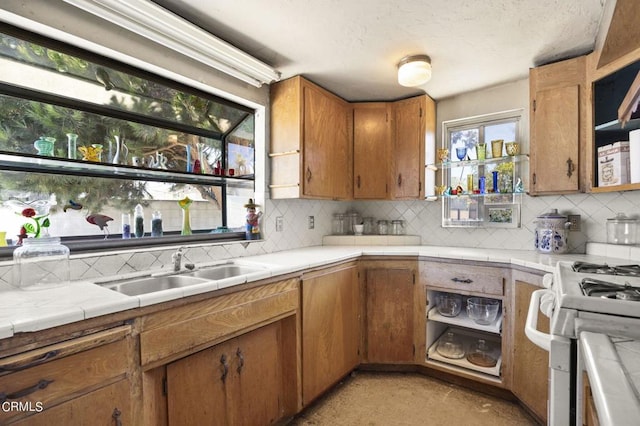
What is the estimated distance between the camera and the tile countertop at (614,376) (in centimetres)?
47

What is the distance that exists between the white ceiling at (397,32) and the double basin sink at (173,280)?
1.40 metres

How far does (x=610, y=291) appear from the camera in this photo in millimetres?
1004

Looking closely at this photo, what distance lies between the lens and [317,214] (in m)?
2.99

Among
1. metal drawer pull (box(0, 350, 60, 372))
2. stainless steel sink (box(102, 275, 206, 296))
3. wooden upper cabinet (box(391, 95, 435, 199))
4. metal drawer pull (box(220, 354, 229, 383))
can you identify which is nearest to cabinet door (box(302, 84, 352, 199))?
wooden upper cabinet (box(391, 95, 435, 199))

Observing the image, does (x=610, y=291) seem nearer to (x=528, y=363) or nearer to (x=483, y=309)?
(x=528, y=363)

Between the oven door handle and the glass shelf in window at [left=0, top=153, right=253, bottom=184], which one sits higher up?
the glass shelf in window at [left=0, top=153, right=253, bottom=184]

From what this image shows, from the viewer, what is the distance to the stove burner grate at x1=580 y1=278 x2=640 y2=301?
0.94 metres

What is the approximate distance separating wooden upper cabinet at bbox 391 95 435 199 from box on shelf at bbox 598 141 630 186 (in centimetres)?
116

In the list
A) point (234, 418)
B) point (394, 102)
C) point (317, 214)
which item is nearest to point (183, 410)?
point (234, 418)

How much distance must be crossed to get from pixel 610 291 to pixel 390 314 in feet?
5.03

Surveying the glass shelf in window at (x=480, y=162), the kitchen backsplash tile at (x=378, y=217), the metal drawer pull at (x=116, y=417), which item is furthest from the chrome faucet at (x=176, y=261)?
the glass shelf in window at (x=480, y=162)

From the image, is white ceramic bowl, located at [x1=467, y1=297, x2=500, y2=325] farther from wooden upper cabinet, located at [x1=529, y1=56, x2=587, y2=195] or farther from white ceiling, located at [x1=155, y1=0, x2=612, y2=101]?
white ceiling, located at [x1=155, y1=0, x2=612, y2=101]

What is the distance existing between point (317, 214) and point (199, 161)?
1.22 metres

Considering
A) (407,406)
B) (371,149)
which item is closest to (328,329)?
(407,406)
